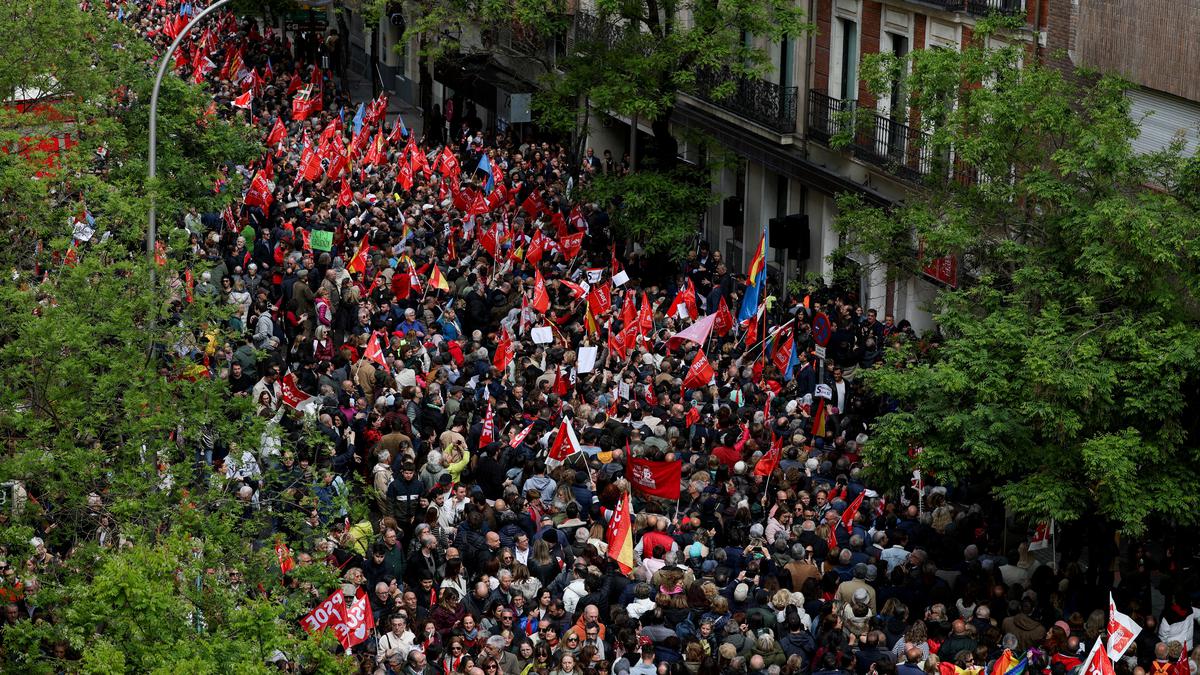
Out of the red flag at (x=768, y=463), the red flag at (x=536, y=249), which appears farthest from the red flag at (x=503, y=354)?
the red flag at (x=536, y=249)

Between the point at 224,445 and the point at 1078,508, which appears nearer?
the point at 1078,508

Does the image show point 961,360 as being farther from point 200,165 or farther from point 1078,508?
point 200,165

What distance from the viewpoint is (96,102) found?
1112 inches

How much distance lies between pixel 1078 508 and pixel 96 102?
16.4 m

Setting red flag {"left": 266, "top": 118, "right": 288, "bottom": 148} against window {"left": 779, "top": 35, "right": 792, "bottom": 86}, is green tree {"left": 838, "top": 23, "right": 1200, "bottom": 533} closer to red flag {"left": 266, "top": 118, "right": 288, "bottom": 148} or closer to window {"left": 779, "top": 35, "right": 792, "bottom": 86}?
window {"left": 779, "top": 35, "right": 792, "bottom": 86}

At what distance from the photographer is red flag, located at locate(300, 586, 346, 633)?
1742cm

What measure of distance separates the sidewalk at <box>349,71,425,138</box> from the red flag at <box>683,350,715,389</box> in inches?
1155

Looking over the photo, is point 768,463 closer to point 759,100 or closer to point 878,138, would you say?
point 878,138

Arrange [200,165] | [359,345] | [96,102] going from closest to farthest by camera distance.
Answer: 1. [359,345]
2. [96,102]
3. [200,165]

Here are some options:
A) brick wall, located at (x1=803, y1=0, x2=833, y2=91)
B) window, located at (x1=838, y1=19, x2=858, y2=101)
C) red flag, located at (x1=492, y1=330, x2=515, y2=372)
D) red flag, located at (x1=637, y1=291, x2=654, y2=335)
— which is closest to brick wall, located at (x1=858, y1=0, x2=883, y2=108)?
window, located at (x1=838, y1=19, x2=858, y2=101)

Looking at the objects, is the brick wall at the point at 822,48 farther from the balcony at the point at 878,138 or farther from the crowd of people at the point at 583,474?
the crowd of people at the point at 583,474

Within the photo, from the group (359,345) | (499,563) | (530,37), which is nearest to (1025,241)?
(499,563)

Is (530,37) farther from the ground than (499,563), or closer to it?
closer to it

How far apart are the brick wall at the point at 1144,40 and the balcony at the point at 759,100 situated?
28.3 ft
